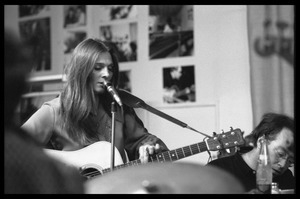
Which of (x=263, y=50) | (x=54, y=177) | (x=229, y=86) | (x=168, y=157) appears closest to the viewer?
(x=54, y=177)

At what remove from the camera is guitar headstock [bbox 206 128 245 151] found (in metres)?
2.00

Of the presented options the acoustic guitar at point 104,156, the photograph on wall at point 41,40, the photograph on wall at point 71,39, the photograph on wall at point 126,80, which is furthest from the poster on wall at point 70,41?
the acoustic guitar at point 104,156

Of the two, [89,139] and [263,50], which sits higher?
[263,50]

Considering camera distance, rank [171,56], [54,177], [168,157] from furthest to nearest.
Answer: [171,56], [168,157], [54,177]

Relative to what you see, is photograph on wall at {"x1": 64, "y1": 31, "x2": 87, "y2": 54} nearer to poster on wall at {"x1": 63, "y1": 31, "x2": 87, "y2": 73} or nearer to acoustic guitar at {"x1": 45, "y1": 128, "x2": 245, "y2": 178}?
poster on wall at {"x1": 63, "y1": 31, "x2": 87, "y2": 73}

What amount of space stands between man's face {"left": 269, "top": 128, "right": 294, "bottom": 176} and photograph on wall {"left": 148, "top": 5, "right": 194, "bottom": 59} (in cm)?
106

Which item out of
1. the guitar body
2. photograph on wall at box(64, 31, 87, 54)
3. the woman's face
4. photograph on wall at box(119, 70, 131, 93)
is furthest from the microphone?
photograph on wall at box(64, 31, 87, 54)

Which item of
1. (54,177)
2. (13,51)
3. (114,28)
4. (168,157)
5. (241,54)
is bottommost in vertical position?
(168,157)

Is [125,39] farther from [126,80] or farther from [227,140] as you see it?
[227,140]

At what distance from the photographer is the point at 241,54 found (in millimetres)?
2869
